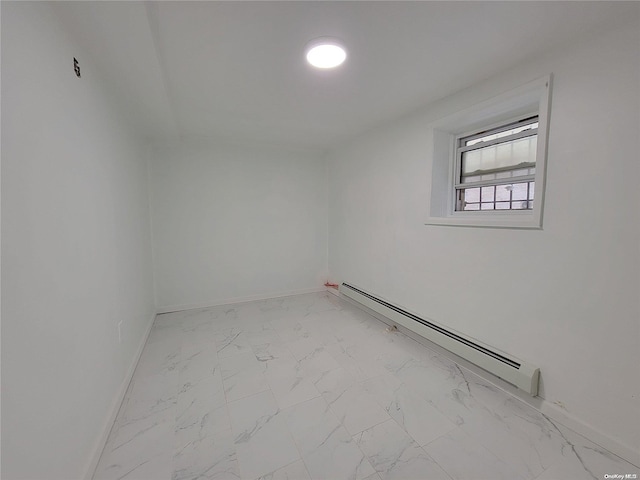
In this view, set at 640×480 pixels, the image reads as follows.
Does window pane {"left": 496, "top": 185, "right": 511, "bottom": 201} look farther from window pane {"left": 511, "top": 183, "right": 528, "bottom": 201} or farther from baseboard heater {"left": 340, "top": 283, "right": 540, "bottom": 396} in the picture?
baseboard heater {"left": 340, "top": 283, "right": 540, "bottom": 396}

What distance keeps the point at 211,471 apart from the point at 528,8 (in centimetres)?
274

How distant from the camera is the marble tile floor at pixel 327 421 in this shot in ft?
4.30

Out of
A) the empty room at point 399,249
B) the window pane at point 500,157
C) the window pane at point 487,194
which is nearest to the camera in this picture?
the empty room at point 399,249

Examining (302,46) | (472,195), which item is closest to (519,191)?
(472,195)

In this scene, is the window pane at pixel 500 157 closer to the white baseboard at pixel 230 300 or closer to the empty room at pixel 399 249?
the empty room at pixel 399 249

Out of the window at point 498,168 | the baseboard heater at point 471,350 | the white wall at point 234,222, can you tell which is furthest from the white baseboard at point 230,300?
the window at point 498,168

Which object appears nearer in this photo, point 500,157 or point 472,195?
point 500,157

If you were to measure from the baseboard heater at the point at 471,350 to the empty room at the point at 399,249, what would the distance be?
0.05 ft

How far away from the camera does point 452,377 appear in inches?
79.7

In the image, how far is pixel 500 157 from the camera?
2.09 m

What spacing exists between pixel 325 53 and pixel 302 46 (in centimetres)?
14

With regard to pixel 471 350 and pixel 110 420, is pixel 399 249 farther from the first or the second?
pixel 110 420

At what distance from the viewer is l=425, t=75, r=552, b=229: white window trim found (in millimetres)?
1624

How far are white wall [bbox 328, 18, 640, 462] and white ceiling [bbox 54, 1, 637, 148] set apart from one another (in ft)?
0.63
